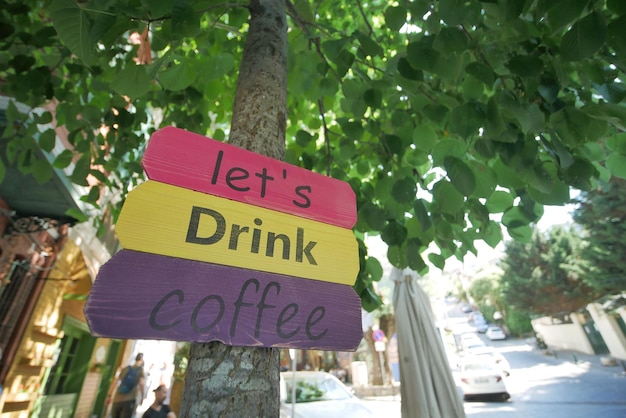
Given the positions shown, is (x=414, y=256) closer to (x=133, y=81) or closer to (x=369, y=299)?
(x=369, y=299)

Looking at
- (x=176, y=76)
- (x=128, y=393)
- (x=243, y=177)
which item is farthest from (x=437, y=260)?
(x=128, y=393)

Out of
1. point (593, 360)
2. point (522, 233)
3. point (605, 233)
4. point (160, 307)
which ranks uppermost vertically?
point (605, 233)

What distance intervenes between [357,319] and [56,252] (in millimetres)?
6161

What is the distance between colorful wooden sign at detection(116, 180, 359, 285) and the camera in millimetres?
822

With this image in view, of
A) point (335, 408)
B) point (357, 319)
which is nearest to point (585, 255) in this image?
point (335, 408)

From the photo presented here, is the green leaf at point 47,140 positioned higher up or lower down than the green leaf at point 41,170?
higher up

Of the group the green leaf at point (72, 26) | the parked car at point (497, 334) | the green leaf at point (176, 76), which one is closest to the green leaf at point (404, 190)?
the green leaf at point (176, 76)

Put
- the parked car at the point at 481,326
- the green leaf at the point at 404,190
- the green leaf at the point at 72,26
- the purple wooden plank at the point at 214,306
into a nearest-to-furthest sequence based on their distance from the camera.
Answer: the purple wooden plank at the point at 214,306 → the green leaf at the point at 72,26 → the green leaf at the point at 404,190 → the parked car at the point at 481,326

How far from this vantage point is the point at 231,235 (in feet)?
3.04

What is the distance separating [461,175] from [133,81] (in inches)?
57.4

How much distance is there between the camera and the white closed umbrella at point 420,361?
12.9ft

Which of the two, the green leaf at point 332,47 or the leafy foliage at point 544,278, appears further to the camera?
the leafy foliage at point 544,278

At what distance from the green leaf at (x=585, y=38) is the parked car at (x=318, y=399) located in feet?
16.3

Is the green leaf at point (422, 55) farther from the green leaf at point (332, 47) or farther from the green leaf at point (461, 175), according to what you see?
the green leaf at point (461, 175)
